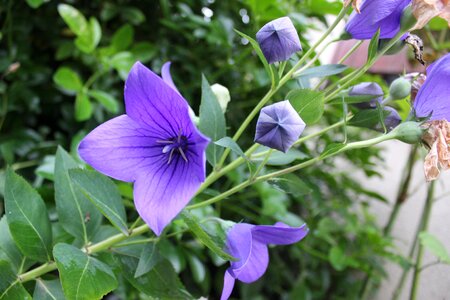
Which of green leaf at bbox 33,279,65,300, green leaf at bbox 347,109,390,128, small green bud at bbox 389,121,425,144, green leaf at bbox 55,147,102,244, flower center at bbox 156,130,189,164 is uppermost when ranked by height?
small green bud at bbox 389,121,425,144

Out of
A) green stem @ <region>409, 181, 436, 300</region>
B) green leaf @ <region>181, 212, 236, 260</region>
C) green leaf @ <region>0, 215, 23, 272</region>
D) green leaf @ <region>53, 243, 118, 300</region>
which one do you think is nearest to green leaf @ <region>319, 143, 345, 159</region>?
green leaf @ <region>181, 212, 236, 260</region>

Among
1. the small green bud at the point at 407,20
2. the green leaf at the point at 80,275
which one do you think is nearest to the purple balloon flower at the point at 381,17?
the small green bud at the point at 407,20

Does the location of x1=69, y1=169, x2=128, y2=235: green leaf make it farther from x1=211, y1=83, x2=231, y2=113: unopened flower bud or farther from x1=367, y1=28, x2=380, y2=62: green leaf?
x1=367, y1=28, x2=380, y2=62: green leaf

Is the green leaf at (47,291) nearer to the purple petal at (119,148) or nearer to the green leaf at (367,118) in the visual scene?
the purple petal at (119,148)

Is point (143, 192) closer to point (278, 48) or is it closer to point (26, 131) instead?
point (278, 48)

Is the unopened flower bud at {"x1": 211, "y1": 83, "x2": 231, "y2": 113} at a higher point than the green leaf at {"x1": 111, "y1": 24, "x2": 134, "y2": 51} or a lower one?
higher

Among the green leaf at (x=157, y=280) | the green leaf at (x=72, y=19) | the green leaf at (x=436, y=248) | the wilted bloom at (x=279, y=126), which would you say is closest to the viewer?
the wilted bloom at (x=279, y=126)
